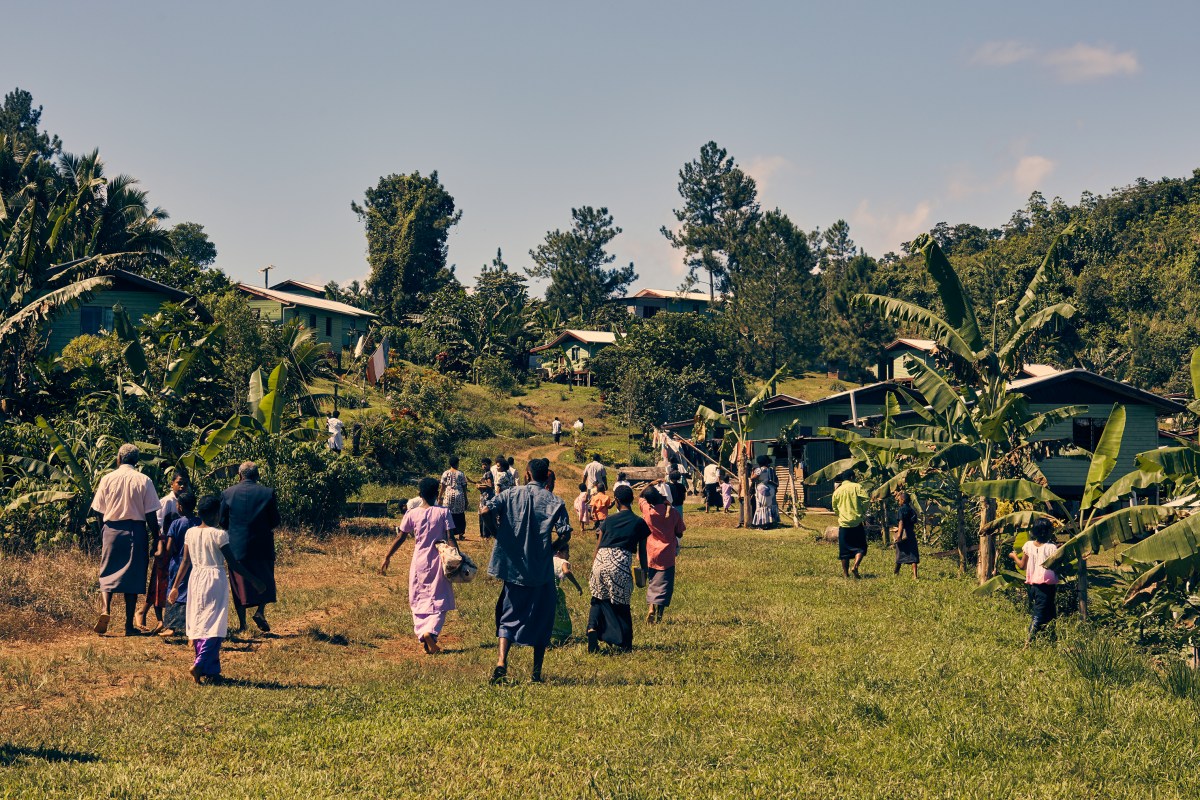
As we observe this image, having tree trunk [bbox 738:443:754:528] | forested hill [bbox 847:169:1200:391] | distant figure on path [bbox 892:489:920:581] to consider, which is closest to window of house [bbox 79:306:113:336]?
tree trunk [bbox 738:443:754:528]

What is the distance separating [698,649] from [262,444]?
39.1ft

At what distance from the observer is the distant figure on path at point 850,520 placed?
16750mm

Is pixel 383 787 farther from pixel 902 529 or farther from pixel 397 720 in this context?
pixel 902 529

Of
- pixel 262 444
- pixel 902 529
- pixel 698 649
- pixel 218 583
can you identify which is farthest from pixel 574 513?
pixel 218 583

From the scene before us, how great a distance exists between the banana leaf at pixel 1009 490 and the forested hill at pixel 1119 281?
3469 cm

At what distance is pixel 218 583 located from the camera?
927cm

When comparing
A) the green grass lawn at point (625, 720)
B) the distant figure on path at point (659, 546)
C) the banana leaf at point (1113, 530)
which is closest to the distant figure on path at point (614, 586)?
the green grass lawn at point (625, 720)

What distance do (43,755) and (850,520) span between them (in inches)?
502

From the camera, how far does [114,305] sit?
32688 millimetres

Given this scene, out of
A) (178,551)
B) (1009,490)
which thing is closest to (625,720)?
(178,551)

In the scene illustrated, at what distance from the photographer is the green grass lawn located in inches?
262

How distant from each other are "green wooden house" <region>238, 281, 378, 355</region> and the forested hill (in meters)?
34.0

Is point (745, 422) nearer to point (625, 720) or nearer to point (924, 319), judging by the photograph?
point (924, 319)

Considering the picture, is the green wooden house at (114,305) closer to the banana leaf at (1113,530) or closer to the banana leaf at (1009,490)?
the banana leaf at (1009,490)
